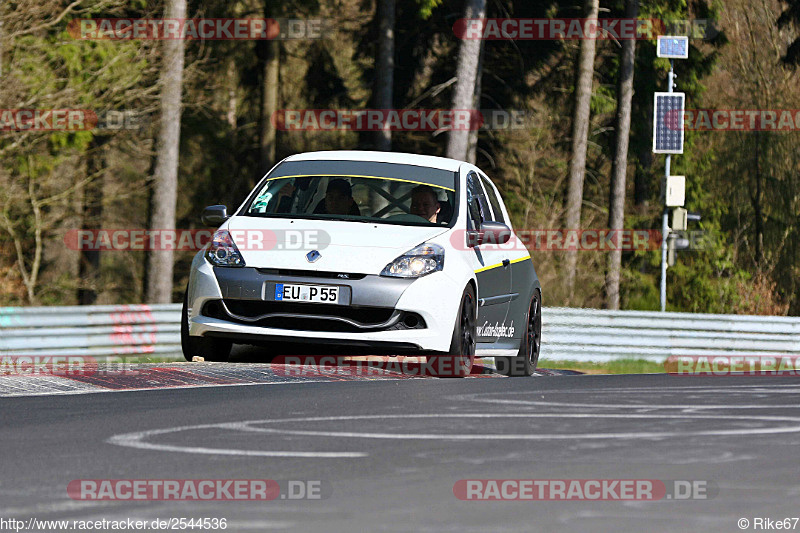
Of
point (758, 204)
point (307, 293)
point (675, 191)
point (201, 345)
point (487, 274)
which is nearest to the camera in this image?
point (307, 293)

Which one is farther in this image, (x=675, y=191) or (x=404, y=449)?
(x=675, y=191)

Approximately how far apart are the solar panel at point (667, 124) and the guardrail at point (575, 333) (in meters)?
12.4

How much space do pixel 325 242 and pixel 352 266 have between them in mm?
338

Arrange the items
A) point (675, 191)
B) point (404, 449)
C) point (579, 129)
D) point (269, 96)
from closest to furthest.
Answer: point (404, 449) → point (675, 191) → point (579, 129) → point (269, 96)

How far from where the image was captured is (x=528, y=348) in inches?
502

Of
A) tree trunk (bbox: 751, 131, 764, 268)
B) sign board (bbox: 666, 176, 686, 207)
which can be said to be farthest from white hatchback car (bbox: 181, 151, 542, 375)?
tree trunk (bbox: 751, 131, 764, 268)

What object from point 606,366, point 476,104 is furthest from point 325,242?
point 476,104

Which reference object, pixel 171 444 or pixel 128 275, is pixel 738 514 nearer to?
pixel 171 444

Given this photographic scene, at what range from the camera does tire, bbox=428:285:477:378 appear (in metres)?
10.4

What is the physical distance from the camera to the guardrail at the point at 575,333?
15.3 m

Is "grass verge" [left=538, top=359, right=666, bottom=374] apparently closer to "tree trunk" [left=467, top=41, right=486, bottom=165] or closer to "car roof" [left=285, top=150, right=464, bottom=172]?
"car roof" [left=285, top=150, right=464, bottom=172]

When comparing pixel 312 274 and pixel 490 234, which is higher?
pixel 490 234

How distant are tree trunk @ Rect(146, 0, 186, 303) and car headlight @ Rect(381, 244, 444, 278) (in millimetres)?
15455

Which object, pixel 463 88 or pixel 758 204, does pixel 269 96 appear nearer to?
pixel 463 88
